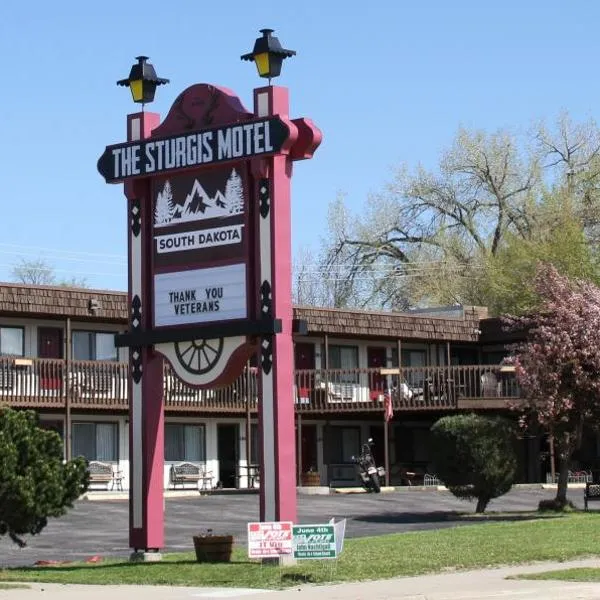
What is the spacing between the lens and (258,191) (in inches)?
864

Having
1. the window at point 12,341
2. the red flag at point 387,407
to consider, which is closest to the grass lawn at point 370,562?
the red flag at point 387,407

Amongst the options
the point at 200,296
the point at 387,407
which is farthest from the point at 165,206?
the point at 387,407

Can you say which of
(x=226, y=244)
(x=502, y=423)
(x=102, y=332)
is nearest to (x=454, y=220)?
(x=102, y=332)

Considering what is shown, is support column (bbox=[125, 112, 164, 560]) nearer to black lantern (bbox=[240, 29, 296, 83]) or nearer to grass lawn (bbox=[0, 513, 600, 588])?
grass lawn (bbox=[0, 513, 600, 588])

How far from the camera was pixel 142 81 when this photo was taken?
2372 centimetres

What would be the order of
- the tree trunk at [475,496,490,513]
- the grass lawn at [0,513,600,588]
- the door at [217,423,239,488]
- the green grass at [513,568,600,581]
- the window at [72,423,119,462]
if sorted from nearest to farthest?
1. the green grass at [513,568,600,581]
2. the grass lawn at [0,513,600,588]
3. the tree trunk at [475,496,490,513]
4. the window at [72,423,119,462]
5. the door at [217,423,239,488]

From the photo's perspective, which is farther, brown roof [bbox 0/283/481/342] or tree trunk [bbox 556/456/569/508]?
brown roof [bbox 0/283/481/342]

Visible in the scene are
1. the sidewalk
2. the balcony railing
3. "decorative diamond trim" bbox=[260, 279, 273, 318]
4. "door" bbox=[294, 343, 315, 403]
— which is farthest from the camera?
"door" bbox=[294, 343, 315, 403]

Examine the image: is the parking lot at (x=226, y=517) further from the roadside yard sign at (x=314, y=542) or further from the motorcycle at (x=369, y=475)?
the roadside yard sign at (x=314, y=542)

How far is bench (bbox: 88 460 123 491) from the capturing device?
143 ft

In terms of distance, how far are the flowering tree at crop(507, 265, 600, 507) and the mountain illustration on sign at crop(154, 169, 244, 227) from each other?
12.5m

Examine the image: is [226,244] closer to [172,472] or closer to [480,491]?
[480,491]

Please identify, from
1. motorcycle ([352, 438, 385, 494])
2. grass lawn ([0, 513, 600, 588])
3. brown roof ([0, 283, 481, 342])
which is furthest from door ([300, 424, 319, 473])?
grass lawn ([0, 513, 600, 588])

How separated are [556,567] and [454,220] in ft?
170
